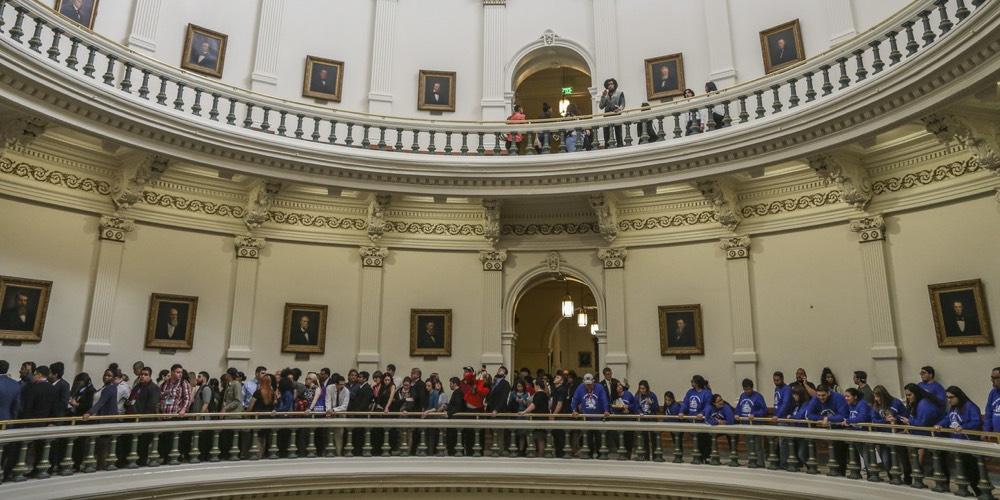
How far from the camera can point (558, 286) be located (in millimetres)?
20688

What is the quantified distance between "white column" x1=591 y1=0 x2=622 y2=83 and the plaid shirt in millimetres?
9967

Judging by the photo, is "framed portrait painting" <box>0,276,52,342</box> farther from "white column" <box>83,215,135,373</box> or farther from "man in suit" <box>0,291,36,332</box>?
"white column" <box>83,215,135,373</box>

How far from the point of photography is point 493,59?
49.2 ft

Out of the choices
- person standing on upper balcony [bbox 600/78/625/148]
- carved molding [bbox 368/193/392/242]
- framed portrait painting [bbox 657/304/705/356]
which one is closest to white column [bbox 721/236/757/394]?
framed portrait painting [bbox 657/304/705/356]

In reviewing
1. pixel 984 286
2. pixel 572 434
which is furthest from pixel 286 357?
pixel 984 286

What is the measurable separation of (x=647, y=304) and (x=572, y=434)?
400 cm

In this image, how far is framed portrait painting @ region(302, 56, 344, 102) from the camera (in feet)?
46.3

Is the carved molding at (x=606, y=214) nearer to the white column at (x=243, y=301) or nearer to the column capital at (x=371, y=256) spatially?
the column capital at (x=371, y=256)

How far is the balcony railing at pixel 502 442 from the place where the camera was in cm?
687

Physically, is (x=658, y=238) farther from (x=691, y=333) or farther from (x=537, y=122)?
(x=537, y=122)

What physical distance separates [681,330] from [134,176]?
1025cm

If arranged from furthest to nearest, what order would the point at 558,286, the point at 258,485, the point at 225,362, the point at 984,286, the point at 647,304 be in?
the point at 558,286 < the point at 647,304 < the point at 225,362 < the point at 984,286 < the point at 258,485

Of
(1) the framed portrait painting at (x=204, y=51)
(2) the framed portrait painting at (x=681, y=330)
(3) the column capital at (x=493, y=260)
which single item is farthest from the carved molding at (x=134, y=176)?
(2) the framed portrait painting at (x=681, y=330)

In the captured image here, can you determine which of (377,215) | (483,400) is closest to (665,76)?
(377,215)
